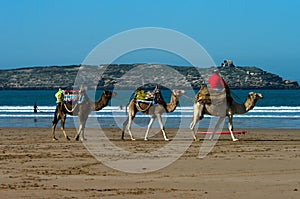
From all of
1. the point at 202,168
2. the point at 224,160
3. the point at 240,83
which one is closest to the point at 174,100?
the point at 224,160

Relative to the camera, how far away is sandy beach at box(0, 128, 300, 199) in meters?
13.4

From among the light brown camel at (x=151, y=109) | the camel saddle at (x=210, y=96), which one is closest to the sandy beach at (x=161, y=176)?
the camel saddle at (x=210, y=96)

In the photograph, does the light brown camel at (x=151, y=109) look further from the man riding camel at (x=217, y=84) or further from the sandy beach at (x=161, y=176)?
the sandy beach at (x=161, y=176)

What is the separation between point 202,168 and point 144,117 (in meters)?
30.4

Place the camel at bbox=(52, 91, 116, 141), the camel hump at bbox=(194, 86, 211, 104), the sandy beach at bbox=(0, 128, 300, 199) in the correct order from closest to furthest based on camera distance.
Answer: the sandy beach at bbox=(0, 128, 300, 199) < the camel hump at bbox=(194, 86, 211, 104) < the camel at bbox=(52, 91, 116, 141)

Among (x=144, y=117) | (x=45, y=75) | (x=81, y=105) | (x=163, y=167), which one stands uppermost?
(x=163, y=167)

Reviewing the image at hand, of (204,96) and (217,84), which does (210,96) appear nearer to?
(204,96)

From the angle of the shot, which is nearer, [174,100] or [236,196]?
[236,196]

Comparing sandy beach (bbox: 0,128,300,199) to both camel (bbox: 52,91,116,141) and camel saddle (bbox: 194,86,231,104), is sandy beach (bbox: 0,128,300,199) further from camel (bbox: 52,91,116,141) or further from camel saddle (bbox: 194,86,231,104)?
camel saddle (bbox: 194,86,231,104)

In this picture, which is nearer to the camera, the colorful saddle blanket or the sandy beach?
the sandy beach

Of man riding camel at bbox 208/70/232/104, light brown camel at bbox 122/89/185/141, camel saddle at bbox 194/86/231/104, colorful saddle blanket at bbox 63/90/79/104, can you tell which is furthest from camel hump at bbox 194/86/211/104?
colorful saddle blanket at bbox 63/90/79/104

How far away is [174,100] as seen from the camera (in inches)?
1048

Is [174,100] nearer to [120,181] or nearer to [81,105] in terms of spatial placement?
[81,105]

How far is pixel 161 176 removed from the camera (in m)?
15.7
